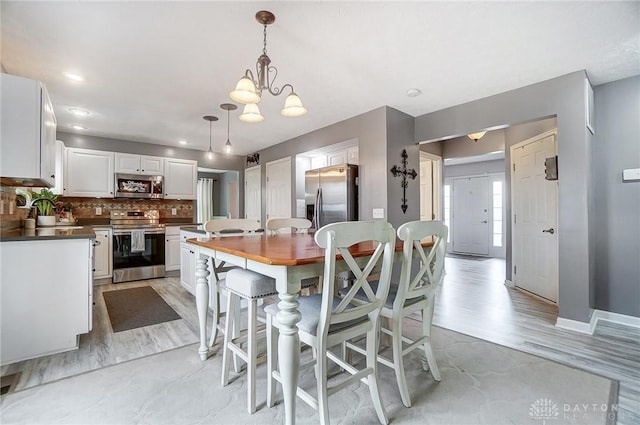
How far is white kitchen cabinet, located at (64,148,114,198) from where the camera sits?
4.39 m

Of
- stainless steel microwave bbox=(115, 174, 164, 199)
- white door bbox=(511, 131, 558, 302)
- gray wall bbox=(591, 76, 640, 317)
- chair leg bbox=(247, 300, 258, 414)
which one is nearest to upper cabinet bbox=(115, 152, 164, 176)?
stainless steel microwave bbox=(115, 174, 164, 199)

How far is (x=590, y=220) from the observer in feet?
8.83

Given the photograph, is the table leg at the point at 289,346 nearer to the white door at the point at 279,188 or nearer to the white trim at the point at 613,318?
the white trim at the point at 613,318

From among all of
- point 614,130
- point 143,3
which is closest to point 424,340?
point 143,3

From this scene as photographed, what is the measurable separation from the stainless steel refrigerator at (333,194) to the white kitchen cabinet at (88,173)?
129 inches

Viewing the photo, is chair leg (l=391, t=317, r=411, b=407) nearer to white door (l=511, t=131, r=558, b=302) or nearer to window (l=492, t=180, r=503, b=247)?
white door (l=511, t=131, r=558, b=302)

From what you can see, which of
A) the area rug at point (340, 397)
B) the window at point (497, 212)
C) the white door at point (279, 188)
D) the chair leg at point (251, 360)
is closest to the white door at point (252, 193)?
the white door at point (279, 188)

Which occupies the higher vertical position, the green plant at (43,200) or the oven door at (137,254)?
the green plant at (43,200)

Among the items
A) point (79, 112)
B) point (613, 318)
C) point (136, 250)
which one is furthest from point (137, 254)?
point (613, 318)

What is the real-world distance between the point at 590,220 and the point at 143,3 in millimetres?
3914

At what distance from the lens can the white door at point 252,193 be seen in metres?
5.88

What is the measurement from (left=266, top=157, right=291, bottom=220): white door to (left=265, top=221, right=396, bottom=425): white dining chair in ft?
11.8

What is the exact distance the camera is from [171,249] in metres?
4.89

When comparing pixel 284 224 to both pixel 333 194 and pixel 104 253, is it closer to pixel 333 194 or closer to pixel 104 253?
pixel 333 194
